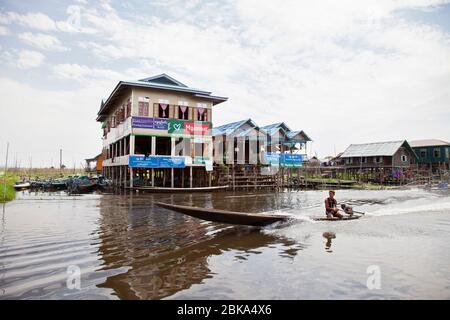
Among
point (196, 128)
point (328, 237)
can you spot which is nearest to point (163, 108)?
point (196, 128)

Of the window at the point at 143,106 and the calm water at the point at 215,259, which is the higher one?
the window at the point at 143,106

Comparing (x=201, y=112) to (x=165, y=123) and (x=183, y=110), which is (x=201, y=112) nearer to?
(x=183, y=110)

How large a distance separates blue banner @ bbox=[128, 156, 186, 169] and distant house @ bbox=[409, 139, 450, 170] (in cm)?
3934

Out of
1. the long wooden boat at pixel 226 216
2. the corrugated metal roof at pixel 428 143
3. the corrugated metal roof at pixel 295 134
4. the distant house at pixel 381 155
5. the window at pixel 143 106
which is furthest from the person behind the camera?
the corrugated metal roof at pixel 428 143

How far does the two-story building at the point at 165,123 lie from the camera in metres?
23.1

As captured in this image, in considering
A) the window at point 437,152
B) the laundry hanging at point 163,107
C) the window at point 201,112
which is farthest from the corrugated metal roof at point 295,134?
the window at point 437,152

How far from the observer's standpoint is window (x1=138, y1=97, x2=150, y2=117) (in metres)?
23.3

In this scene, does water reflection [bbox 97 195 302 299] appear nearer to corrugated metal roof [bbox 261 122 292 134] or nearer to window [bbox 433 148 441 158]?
corrugated metal roof [bbox 261 122 292 134]

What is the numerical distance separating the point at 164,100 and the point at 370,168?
33.5 metres

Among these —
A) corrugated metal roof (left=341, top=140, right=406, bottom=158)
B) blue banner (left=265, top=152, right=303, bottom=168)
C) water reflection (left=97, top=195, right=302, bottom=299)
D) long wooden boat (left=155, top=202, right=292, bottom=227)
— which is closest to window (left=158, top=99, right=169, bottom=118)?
blue banner (left=265, top=152, right=303, bottom=168)

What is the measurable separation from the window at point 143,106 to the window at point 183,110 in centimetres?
275

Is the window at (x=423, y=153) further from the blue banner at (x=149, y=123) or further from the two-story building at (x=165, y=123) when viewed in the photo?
the blue banner at (x=149, y=123)

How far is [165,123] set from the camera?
23.9 meters
